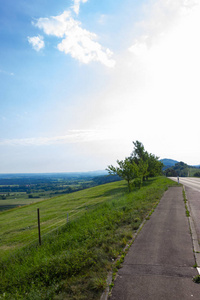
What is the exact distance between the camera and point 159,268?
210 inches

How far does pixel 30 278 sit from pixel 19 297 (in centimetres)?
79

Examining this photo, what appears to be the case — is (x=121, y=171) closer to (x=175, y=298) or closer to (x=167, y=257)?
(x=167, y=257)

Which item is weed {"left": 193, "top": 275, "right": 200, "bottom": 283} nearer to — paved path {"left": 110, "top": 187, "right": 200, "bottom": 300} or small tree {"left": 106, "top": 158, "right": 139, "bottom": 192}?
paved path {"left": 110, "top": 187, "right": 200, "bottom": 300}

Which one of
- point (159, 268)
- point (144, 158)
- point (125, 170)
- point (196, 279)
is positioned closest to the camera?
point (196, 279)

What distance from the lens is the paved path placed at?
430cm

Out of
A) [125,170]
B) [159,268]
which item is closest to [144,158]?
[125,170]

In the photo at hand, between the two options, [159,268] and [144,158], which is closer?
[159,268]

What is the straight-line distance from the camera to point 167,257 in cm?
597

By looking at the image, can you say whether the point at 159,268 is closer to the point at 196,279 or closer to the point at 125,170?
the point at 196,279

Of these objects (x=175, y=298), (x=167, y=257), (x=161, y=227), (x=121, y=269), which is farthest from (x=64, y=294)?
(x=161, y=227)

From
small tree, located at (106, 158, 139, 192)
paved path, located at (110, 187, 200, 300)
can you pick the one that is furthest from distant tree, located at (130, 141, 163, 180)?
paved path, located at (110, 187, 200, 300)

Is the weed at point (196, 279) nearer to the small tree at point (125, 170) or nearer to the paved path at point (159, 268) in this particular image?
the paved path at point (159, 268)

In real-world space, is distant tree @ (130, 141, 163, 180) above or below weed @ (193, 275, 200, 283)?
above

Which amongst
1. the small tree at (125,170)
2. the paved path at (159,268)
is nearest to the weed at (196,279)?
the paved path at (159,268)
